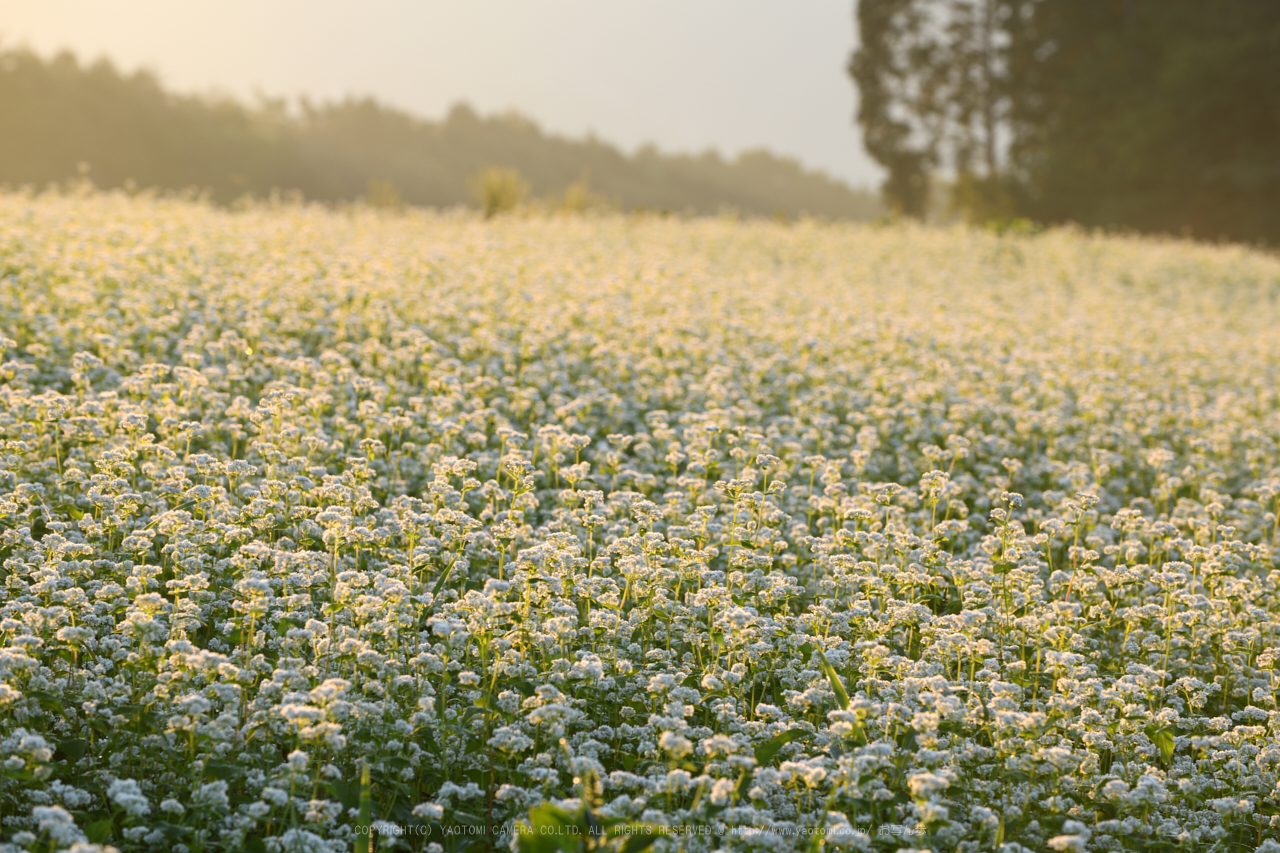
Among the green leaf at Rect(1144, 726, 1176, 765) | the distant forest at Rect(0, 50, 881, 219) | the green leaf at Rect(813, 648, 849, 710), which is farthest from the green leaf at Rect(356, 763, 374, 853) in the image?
the distant forest at Rect(0, 50, 881, 219)

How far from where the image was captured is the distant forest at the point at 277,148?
3719 cm

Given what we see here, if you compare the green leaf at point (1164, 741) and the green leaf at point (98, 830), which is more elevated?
the green leaf at point (98, 830)

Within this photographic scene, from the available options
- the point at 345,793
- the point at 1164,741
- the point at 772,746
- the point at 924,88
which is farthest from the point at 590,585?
the point at 924,88

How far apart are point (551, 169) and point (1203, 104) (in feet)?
119

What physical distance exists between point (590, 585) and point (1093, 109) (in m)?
39.0

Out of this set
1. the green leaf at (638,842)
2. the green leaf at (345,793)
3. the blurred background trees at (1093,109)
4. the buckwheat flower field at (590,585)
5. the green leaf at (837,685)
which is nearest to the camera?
the green leaf at (638,842)

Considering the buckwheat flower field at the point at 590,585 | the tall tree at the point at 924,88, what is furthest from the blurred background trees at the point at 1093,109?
the buckwheat flower field at the point at 590,585

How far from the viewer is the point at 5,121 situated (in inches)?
1444

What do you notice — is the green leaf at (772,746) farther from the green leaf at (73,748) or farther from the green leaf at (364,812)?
the green leaf at (73,748)

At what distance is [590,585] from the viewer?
5387mm

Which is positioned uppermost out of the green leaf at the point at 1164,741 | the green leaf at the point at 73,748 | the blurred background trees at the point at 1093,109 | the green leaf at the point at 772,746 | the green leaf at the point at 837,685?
the blurred background trees at the point at 1093,109

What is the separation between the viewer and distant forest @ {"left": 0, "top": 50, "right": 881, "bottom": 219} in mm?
37188

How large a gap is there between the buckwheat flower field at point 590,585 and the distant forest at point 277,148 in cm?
1796

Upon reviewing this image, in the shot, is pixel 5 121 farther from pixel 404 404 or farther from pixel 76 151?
pixel 404 404
